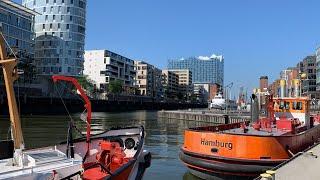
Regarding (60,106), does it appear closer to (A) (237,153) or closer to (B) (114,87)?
(B) (114,87)

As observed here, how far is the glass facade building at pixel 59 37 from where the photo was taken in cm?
12625

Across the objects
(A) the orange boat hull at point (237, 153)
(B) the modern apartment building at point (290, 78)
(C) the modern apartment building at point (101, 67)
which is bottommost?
(A) the orange boat hull at point (237, 153)

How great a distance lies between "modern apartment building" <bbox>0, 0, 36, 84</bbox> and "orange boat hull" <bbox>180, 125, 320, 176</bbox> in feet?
305

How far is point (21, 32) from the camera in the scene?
113 meters

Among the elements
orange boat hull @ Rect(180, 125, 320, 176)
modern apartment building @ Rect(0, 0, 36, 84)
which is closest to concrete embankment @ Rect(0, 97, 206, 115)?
modern apartment building @ Rect(0, 0, 36, 84)

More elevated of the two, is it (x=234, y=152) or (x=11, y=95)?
(x=11, y=95)

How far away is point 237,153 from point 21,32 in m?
104

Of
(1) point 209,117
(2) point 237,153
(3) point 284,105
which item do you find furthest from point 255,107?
(1) point 209,117

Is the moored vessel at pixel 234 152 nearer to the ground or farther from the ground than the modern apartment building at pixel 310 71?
nearer to the ground

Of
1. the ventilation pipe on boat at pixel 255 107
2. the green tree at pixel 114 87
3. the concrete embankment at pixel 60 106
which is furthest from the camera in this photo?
the green tree at pixel 114 87

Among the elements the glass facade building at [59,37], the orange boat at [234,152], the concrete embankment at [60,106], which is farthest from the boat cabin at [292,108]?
the glass facade building at [59,37]

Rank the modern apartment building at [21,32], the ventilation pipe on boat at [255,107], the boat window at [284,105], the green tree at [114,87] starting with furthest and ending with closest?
1. the green tree at [114,87]
2. the modern apartment building at [21,32]
3. the boat window at [284,105]
4. the ventilation pipe on boat at [255,107]

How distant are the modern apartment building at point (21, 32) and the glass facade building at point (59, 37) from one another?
6.77 m

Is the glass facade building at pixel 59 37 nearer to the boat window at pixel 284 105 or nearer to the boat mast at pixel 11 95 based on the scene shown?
the boat window at pixel 284 105
